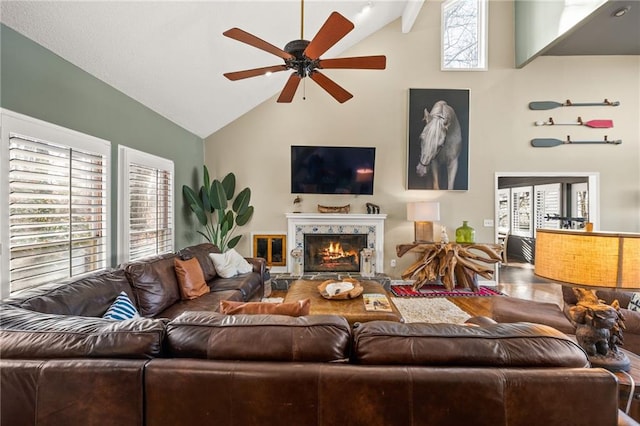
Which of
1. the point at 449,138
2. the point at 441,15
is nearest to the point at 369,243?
the point at 449,138

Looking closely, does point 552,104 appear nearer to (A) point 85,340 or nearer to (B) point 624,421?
(B) point 624,421

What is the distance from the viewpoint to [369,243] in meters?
5.44

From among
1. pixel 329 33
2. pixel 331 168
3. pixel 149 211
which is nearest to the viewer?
pixel 329 33

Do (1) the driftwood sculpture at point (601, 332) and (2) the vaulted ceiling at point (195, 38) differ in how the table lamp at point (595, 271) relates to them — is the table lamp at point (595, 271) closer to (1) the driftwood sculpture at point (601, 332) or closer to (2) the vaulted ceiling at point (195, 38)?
(1) the driftwood sculpture at point (601, 332)

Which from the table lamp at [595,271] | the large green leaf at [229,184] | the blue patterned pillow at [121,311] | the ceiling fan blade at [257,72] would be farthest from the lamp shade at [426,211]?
the blue patterned pillow at [121,311]

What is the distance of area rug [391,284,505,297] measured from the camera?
4930 millimetres

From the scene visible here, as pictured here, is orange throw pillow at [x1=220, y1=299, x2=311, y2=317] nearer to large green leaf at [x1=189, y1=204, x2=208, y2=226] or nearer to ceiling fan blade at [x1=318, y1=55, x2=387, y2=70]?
ceiling fan blade at [x1=318, y1=55, x2=387, y2=70]

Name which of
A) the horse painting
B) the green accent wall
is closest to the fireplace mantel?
the horse painting

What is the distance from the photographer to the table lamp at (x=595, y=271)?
Result: 4.07 feet

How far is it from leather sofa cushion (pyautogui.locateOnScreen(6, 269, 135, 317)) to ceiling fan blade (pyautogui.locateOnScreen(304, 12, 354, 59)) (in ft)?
7.79

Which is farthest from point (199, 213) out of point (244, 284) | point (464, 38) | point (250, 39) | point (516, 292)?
point (464, 38)

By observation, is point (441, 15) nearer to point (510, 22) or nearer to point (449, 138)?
point (510, 22)

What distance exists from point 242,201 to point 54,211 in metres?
2.94

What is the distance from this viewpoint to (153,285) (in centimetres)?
274
